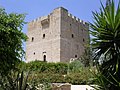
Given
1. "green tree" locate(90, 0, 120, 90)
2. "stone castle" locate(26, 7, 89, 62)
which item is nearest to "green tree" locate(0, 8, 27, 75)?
"green tree" locate(90, 0, 120, 90)

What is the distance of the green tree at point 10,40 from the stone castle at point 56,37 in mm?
37570

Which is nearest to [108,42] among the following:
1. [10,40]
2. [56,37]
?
[10,40]

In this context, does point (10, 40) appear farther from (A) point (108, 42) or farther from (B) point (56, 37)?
(B) point (56, 37)

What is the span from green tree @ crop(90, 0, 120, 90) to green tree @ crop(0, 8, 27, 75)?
177 inches

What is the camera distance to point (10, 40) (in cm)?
1189

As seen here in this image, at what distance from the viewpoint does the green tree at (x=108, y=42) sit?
7789 mm

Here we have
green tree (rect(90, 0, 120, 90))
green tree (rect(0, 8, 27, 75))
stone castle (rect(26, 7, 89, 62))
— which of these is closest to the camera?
green tree (rect(90, 0, 120, 90))

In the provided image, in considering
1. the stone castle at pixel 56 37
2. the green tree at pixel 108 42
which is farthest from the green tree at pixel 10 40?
the stone castle at pixel 56 37

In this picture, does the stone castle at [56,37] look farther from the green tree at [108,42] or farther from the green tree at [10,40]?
the green tree at [108,42]

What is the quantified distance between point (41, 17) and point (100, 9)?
51083mm

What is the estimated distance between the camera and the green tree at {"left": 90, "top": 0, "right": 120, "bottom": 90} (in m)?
7.79

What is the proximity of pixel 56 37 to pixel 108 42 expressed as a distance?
44413 mm

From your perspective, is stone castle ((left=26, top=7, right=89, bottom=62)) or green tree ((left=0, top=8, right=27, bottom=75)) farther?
stone castle ((left=26, top=7, right=89, bottom=62))

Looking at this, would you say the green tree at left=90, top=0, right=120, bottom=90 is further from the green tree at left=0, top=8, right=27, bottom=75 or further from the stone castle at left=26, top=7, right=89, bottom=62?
the stone castle at left=26, top=7, right=89, bottom=62
